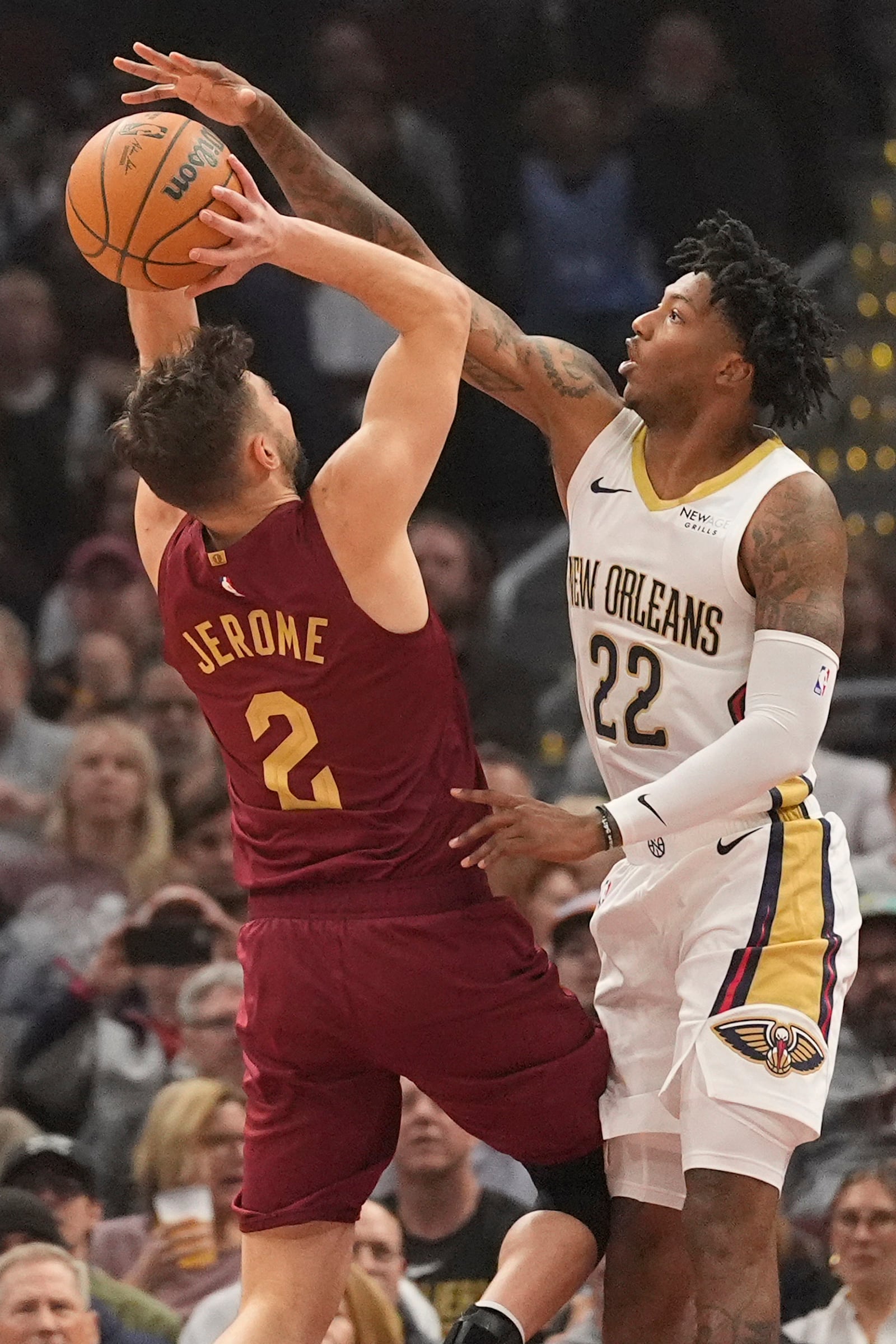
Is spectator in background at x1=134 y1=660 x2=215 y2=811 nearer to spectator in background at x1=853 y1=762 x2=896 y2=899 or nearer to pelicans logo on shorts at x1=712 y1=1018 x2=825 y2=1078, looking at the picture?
spectator in background at x1=853 y1=762 x2=896 y2=899

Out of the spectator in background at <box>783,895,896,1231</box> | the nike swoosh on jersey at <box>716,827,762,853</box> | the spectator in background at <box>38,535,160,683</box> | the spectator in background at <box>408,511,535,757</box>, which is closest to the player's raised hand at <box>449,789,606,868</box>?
the nike swoosh on jersey at <box>716,827,762,853</box>

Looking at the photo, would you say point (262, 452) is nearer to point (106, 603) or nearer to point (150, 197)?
point (150, 197)

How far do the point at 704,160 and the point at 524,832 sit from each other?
21.9 feet

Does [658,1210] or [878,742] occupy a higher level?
[658,1210]

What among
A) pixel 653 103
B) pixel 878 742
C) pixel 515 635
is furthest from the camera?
pixel 653 103

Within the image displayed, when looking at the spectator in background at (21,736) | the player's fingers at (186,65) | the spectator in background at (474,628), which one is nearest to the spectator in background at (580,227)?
the spectator in background at (474,628)

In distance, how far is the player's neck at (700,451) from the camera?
13.5ft

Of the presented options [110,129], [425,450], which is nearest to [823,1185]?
[425,450]

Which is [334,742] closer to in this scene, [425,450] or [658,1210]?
[425,450]

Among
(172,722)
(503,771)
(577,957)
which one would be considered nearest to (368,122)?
(172,722)

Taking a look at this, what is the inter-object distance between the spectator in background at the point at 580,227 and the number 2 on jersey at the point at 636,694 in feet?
18.2

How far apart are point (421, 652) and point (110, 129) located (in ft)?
3.82

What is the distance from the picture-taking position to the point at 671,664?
13.2ft

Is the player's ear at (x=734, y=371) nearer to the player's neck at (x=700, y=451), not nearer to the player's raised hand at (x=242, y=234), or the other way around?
the player's neck at (x=700, y=451)
